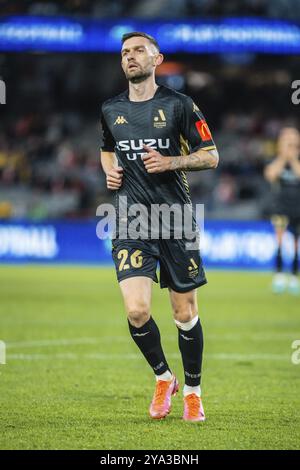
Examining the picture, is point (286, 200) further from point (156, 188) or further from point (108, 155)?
point (156, 188)

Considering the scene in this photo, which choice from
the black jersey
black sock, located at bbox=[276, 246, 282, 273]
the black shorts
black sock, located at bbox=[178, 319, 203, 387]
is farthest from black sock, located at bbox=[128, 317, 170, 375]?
black sock, located at bbox=[276, 246, 282, 273]

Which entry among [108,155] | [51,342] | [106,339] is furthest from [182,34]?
[108,155]

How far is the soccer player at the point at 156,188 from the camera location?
6.56m

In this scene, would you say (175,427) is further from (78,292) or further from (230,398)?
(78,292)

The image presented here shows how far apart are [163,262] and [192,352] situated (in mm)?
624

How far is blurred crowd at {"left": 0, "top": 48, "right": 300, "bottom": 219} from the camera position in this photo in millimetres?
26969

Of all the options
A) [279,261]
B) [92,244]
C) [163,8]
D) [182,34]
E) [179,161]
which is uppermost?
[163,8]

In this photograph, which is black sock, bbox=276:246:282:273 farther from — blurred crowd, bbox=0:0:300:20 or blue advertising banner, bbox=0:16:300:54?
blurred crowd, bbox=0:0:300:20

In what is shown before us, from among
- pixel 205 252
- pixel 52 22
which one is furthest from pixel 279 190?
pixel 52 22

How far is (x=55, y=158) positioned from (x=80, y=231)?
5883 mm

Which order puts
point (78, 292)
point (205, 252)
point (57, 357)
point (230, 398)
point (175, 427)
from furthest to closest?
point (205, 252) → point (78, 292) → point (57, 357) → point (230, 398) → point (175, 427)

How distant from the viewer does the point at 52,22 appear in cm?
2531

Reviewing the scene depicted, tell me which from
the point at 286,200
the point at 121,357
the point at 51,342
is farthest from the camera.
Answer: the point at 286,200

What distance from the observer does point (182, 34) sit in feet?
83.8
